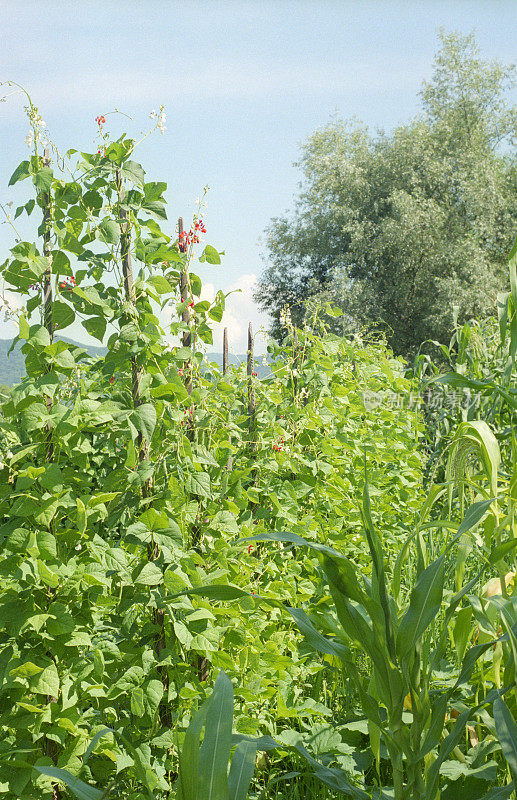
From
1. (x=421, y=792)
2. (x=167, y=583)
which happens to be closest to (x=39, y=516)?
(x=167, y=583)

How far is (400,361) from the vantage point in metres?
5.16

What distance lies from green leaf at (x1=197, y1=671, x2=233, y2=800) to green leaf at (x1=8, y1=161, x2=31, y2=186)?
3.97 ft

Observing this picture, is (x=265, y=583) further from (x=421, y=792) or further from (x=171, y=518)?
(x=421, y=792)

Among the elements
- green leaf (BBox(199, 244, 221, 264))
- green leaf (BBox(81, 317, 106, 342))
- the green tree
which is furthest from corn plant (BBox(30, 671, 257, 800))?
the green tree

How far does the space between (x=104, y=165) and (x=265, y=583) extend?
56.6 inches

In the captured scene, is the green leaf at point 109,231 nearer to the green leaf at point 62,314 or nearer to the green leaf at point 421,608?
the green leaf at point 62,314

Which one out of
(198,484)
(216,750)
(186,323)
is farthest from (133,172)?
(216,750)

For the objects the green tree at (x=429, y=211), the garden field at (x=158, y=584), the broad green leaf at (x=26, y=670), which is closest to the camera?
the garden field at (x=158, y=584)

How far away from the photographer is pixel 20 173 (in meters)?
1.49

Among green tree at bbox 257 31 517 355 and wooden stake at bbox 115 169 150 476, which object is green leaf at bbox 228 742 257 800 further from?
green tree at bbox 257 31 517 355

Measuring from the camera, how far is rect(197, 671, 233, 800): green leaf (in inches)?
34.8

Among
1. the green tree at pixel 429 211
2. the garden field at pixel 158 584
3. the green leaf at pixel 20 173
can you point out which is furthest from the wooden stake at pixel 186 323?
the green tree at pixel 429 211

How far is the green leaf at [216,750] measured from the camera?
0.88m

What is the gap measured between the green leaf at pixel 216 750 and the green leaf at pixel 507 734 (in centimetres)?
45
